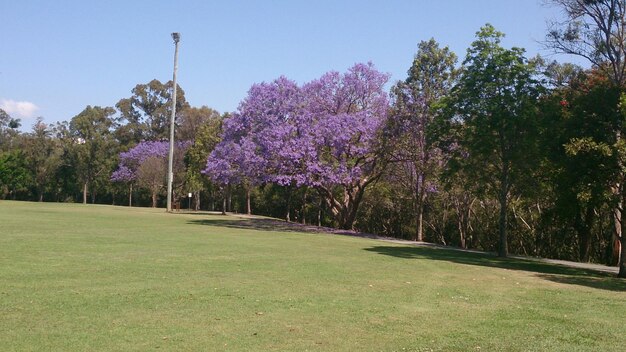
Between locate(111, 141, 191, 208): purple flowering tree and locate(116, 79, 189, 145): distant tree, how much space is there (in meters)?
10.6

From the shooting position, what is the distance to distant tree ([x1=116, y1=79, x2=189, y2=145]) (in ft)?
256

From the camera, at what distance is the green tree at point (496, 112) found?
2098 centimetres

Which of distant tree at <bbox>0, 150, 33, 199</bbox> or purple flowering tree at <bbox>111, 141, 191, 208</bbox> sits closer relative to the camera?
purple flowering tree at <bbox>111, 141, 191, 208</bbox>

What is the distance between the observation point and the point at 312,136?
31094 mm

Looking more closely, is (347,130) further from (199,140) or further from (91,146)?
(91,146)

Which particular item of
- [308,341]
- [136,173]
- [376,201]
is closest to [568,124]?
[308,341]

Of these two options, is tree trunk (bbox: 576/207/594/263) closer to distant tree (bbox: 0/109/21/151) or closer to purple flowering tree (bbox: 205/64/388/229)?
purple flowering tree (bbox: 205/64/388/229)

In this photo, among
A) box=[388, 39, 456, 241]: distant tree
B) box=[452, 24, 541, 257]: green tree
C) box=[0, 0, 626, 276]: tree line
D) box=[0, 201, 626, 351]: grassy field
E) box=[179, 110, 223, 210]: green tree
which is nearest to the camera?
box=[0, 201, 626, 351]: grassy field

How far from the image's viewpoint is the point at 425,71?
2978cm

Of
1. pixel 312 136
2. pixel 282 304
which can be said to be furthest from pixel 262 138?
pixel 282 304

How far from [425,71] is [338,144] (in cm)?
624

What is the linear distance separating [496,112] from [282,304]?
15.0 meters

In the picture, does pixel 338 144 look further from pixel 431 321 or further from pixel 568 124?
pixel 431 321

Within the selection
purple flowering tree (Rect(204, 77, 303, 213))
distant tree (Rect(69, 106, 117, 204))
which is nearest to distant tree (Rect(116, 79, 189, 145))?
distant tree (Rect(69, 106, 117, 204))
